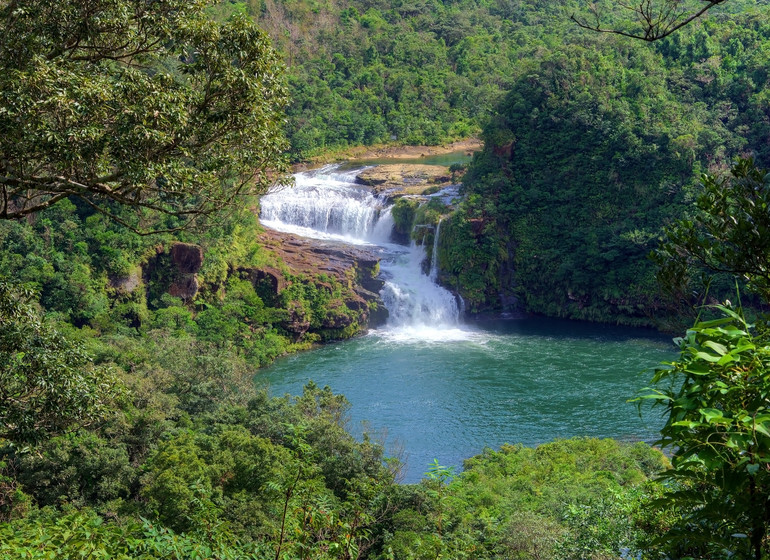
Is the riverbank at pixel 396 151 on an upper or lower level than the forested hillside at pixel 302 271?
upper

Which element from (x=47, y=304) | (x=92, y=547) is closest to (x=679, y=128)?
(x=47, y=304)

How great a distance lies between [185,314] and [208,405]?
31.1ft

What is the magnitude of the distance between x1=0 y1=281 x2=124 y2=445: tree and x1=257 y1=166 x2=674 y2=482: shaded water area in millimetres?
9181

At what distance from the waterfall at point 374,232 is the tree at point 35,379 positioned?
22906 mm

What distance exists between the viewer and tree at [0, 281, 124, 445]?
20.5 feet

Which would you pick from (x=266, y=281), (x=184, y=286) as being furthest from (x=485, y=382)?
(x=184, y=286)

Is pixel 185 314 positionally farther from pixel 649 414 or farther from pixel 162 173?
pixel 162 173

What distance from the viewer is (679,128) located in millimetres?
29531

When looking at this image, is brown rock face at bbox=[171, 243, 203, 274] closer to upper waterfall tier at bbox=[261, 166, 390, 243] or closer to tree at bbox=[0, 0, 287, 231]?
upper waterfall tier at bbox=[261, 166, 390, 243]

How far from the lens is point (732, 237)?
161 inches

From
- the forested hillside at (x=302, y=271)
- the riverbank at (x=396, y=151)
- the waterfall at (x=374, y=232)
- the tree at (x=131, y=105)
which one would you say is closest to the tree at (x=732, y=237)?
the forested hillside at (x=302, y=271)

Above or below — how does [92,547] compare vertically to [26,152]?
below

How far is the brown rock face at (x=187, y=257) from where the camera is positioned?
2691cm

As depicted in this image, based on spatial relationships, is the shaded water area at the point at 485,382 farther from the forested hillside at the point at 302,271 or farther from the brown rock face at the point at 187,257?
the brown rock face at the point at 187,257
